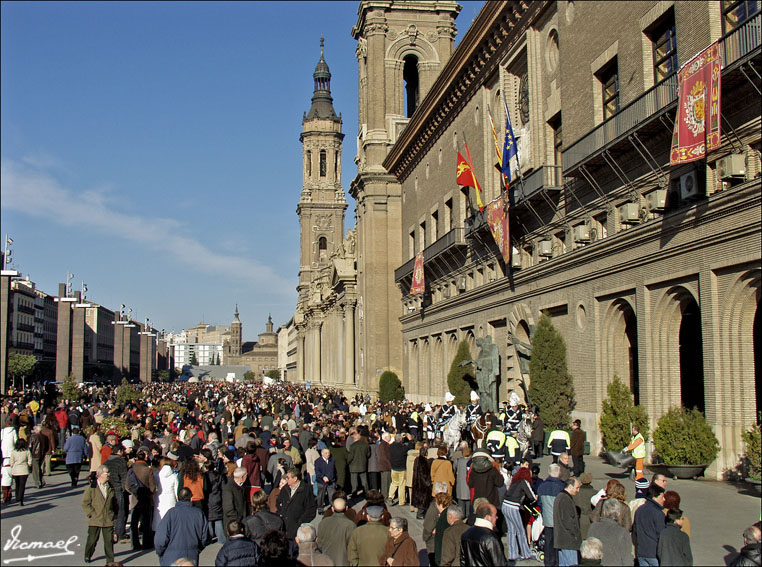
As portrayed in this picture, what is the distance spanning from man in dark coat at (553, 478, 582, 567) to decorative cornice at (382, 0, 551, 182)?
21.3 metres

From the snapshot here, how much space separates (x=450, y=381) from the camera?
38.1 metres

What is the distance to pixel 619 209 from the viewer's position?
2217 cm

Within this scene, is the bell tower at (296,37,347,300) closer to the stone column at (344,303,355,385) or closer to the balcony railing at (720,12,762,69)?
the stone column at (344,303,355,385)

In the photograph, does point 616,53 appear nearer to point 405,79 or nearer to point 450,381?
point 450,381

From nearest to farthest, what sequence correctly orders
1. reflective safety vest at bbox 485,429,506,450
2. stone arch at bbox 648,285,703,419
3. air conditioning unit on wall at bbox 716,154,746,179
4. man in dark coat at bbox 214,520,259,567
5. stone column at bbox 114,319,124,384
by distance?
1. man in dark coat at bbox 214,520,259,567
2. reflective safety vest at bbox 485,429,506,450
3. air conditioning unit on wall at bbox 716,154,746,179
4. stone arch at bbox 648,285,703,419
5. stone column at bbox 114,319,124,384

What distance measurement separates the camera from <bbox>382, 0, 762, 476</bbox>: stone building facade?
55.9 feet

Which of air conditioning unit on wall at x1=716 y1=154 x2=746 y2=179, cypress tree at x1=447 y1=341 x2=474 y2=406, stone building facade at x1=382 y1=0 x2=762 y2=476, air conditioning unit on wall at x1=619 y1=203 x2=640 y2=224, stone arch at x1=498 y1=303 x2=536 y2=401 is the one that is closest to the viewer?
air conditioning unit on wall at x1=716 y1=154 x2=746 y2=179

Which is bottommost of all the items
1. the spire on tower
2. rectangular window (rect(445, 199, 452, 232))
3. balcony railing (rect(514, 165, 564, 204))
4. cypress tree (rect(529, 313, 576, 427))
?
cypress tree (rect(529, 313, 576, 427))

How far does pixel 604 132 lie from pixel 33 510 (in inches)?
642

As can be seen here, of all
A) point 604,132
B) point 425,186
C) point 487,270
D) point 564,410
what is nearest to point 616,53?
point 604,132

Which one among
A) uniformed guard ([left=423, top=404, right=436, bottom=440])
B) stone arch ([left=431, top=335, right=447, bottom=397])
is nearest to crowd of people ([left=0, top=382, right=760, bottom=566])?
uniformed guard ([left=423, top=404, right=436, bottom=440])

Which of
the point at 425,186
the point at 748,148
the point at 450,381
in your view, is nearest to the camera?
the point at 748,148

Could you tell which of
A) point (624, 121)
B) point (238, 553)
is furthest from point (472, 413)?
Answer: point (238, 553)

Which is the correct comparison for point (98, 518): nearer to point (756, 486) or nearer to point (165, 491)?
point (165, 491)
